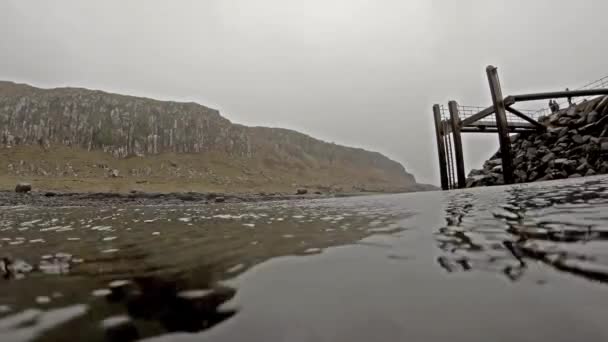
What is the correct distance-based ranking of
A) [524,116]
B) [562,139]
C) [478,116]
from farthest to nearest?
1. [478,116]
2. [524,116]
3. [562,139]

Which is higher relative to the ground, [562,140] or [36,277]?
[562,140]

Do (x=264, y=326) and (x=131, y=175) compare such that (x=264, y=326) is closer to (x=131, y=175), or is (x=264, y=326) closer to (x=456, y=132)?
(x=456, y=132)

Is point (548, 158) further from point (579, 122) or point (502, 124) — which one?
point (579, 122)

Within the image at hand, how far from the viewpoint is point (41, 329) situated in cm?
130

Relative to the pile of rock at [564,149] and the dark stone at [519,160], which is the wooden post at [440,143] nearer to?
the pile of rock at [564,149]

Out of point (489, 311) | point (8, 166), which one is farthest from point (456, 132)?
point (8, 166)

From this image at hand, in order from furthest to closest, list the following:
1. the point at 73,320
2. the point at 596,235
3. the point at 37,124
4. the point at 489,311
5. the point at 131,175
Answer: the point at 37,124 < the point at 131,175 < the point at 596,235 < the point at 73,320 < the point at 489,311

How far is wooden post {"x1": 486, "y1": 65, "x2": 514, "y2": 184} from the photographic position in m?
14.7

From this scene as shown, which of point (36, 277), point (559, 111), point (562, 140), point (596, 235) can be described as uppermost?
point (559, 111)

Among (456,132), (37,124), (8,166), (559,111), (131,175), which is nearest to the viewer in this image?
→ (456,132)

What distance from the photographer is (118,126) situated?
70.0 meters

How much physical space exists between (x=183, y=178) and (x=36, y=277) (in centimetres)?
6234

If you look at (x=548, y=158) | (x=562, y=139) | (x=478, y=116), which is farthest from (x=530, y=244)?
(x=562, y=139)

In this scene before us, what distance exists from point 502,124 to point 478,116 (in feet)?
8.83
